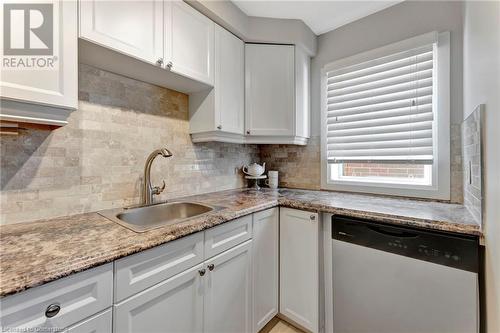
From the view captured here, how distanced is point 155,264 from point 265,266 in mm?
866

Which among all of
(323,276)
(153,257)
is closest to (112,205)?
(153,257)

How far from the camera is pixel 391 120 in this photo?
1.77m

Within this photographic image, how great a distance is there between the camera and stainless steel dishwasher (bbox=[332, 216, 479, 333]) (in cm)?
106

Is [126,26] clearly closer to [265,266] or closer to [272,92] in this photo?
[272,92]

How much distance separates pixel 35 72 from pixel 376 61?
7.09 ft

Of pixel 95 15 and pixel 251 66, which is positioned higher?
pixel 251 66

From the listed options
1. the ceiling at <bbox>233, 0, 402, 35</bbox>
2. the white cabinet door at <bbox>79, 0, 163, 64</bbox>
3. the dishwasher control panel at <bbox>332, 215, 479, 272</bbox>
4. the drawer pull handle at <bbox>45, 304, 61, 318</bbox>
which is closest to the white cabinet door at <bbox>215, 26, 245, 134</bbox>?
the ceiling at <bbox>233, 0, 402, 35</bbox>

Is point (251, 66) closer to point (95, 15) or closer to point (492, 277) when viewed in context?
point (95, 15)

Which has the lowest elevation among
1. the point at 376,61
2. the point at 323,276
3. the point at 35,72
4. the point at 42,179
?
the point at 323,276

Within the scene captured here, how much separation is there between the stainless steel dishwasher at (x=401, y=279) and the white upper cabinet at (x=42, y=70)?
5.19 feet

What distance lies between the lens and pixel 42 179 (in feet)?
3.76

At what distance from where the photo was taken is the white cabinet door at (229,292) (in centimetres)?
119

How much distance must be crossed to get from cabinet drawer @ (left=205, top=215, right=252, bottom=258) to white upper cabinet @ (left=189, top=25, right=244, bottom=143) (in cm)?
74

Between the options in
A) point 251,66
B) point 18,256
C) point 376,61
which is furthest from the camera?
point 251,66
